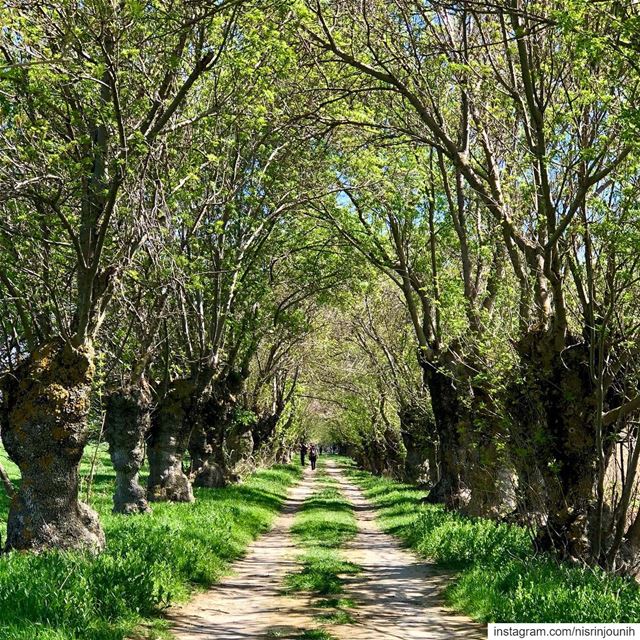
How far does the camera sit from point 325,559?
12.9 meters

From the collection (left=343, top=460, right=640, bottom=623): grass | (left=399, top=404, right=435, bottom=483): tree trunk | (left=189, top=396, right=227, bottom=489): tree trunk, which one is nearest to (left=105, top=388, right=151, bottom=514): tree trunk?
(left=343, top=460, right=640, bottom=623): grass

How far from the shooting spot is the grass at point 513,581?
7.29 m

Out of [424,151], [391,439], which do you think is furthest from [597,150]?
[391,439]

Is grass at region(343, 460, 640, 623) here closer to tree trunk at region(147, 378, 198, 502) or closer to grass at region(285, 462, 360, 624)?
grass at region(285, 462, 360, 624)

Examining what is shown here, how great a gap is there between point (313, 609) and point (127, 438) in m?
8.30

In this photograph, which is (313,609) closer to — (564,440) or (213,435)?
(564,440)

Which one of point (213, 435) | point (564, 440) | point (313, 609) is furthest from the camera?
point (213, 435)

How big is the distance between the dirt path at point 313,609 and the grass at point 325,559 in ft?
0.62

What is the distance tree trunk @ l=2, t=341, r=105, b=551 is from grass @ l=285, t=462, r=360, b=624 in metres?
3.03

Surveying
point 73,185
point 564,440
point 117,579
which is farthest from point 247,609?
point 73,185

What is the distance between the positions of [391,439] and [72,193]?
115ft

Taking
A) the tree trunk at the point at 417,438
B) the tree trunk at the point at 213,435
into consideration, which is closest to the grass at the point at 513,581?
the tree trunk at the point at 213,435

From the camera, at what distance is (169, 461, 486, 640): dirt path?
806cm

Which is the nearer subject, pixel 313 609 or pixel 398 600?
pixel 313 609
